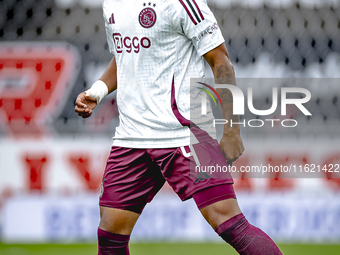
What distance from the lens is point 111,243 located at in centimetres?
124

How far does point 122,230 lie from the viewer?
1.24 metres

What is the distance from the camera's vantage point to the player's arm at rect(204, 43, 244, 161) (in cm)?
114

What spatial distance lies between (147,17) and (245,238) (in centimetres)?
73

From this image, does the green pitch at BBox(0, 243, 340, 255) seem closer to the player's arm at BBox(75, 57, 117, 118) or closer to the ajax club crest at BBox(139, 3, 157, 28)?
the player's arm at BBox(75, 57, 117, 118)

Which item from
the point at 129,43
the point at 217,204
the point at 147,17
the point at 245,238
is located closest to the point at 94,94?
the point at 129,43

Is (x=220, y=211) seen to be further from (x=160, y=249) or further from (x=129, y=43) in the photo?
(x=160, y=249)

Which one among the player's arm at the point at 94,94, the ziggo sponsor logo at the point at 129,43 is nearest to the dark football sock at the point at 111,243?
the player's arm at the point at 94,94

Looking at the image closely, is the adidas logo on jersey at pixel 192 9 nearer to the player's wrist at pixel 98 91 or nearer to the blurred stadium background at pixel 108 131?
the player's wrist at pixel 98 91

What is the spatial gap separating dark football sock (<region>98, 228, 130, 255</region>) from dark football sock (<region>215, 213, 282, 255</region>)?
340mm

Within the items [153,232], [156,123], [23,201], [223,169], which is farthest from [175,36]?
[23,201]

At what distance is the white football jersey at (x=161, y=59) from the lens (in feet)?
3.77

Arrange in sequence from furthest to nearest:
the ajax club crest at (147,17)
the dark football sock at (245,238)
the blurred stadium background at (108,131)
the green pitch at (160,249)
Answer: the blurred stadium background at (108,131) → the green pitch at (160,249) → the ajax club crest at (147,17) → the dark football sock at (245,238)

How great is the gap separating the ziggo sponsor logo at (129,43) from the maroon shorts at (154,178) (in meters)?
0.33

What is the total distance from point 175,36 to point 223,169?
440mm
